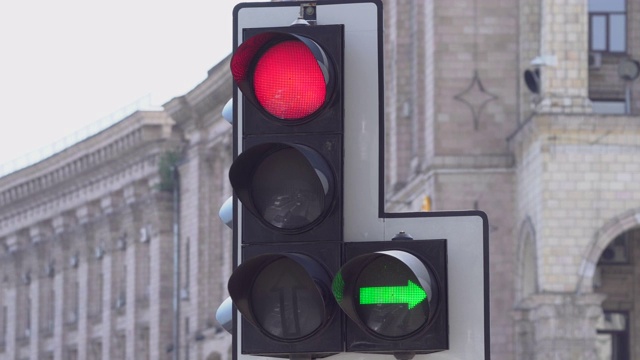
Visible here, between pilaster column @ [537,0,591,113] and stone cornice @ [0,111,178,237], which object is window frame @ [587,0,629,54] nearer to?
pilaster column @ [537,0,591,113]

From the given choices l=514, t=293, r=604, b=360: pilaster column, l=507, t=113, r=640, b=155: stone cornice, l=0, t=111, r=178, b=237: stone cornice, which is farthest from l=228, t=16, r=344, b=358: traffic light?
l=0, t=111, r=178, b=237: stone cornice

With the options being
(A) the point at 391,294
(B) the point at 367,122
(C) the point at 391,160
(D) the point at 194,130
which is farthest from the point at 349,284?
(D) the point at 194,130

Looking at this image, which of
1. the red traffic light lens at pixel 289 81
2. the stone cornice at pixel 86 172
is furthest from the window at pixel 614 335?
the red traffic light lens at pixel 289 81

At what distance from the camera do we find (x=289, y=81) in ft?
23.9

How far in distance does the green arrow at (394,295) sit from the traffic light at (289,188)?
0.41 feet

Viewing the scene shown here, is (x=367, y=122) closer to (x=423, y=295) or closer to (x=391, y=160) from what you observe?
(x=423, y=295)

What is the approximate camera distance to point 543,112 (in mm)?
43188

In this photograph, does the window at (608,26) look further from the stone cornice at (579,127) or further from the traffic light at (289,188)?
the traffic light at (289,188)

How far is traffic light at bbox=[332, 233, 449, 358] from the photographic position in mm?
6973

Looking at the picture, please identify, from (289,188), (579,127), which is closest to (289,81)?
(289,188)

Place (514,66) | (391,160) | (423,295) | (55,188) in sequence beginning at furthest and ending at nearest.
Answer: (55,188) → (391,160) → (514,66) → (423,295)

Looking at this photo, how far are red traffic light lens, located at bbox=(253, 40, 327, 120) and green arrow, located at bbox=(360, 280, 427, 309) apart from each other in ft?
2.15

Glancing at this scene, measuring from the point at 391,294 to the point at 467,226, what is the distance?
42 centimetres

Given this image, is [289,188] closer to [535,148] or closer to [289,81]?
[289,81]
